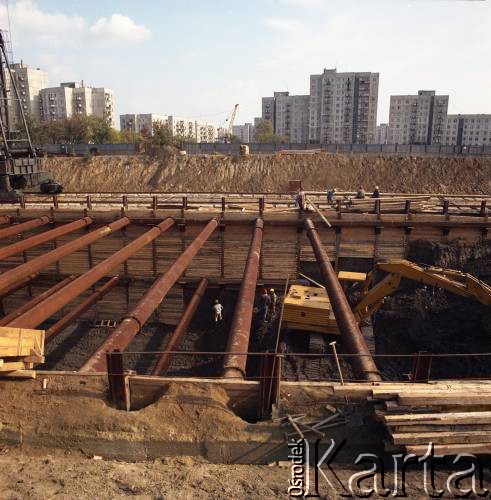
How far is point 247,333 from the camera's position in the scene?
7270 millimetres

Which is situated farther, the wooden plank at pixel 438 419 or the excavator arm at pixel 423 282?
the excavator arm at pixel 423 282

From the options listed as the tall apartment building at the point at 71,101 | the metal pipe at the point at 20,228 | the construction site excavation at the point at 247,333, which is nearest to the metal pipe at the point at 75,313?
the construction site excavation at the point at 247,333

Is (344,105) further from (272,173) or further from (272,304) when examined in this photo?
(272,304)

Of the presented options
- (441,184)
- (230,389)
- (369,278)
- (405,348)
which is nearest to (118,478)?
(230,389)

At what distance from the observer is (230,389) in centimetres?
590

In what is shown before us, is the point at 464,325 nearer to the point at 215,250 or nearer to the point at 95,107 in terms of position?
the point at 215,250

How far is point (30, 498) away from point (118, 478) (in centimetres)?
90

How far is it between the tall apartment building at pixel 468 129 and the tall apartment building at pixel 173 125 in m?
79.6

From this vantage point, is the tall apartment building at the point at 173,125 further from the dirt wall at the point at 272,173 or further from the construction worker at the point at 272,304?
the construction worker at the point at 272,304

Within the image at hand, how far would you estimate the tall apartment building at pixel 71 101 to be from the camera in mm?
115125

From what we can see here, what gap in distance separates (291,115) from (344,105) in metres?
22.4

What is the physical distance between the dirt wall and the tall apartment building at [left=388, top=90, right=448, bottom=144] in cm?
8996

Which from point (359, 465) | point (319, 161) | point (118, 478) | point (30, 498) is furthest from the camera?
point (319, 161)

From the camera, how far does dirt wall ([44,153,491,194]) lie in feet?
117
